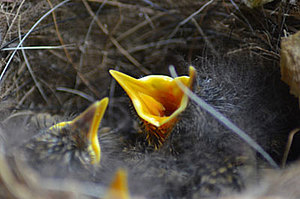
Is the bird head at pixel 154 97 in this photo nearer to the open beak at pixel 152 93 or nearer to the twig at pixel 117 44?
the open beak at pixel 152 93

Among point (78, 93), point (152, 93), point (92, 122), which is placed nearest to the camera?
point (92, 122)

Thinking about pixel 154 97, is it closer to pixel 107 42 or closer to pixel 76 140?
pixel 76 140

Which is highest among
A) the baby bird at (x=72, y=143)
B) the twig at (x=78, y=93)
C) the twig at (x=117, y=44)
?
the twig at (x=117, y=44)

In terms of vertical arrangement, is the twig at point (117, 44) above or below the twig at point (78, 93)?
above

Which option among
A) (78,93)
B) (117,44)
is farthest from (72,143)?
(117,44)

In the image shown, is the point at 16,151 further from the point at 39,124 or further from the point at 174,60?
the point at 174,60

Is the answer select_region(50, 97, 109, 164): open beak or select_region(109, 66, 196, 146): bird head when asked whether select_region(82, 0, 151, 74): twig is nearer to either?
select_region(109, 66, 196, 146): bird head

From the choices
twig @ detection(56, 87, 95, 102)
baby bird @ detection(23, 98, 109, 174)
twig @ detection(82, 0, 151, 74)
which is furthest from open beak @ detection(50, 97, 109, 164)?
twig @ detection(82, 0, 151, 74)

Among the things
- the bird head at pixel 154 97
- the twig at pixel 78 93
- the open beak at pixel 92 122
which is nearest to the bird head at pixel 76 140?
the open beak at pixel 92 122
